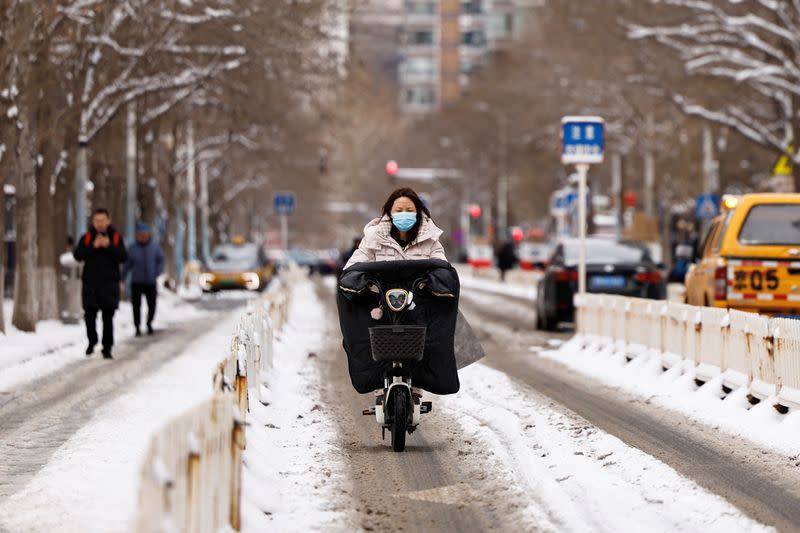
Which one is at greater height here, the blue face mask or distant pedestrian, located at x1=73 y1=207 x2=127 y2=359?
the blue face mask

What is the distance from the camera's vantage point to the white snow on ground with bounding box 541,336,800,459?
543 inches

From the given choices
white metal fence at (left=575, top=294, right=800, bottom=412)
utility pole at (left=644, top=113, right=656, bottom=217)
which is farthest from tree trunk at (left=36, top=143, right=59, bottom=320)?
utility pole at (left=644, top=113, right=656, bottom=217)

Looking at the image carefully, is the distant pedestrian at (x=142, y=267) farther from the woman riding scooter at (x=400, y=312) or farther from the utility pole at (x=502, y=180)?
the utility pole at (x=502, y=180)

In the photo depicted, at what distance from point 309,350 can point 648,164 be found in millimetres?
46457

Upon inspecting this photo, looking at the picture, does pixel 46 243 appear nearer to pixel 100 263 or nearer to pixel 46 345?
pixel 46 345

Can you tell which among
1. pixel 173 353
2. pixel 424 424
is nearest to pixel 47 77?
pixel 173 353

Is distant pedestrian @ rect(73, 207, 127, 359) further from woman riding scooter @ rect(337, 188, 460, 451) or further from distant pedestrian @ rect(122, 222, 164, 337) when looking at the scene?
woman riding scooter @ rect(337, 188, 460, 451)

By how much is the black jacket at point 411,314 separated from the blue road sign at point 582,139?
13566 mm

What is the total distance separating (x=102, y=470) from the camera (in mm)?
11461

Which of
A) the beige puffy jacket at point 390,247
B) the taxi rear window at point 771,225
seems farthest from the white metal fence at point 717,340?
the beige puffy jacket at point 390,247

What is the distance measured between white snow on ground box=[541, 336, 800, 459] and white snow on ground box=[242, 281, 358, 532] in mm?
3016

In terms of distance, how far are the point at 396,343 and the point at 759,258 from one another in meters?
8.11

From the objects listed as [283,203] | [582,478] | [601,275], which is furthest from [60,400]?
[283,203]

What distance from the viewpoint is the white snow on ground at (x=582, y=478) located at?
9.25 m
